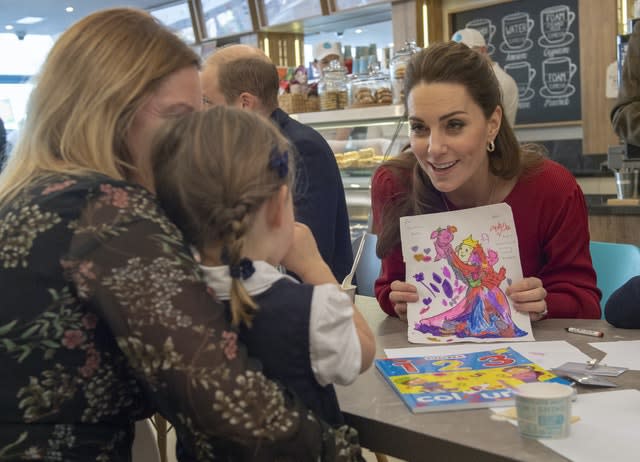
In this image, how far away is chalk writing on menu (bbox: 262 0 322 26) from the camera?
22.5ft

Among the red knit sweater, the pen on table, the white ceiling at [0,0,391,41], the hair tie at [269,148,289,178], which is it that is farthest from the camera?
the white ceiling at [0,0,391,41]

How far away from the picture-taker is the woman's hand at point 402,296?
1.86 meters

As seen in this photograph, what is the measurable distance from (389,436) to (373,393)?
0.15 m

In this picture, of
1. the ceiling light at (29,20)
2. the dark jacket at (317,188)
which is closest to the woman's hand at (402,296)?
the dark jacket at (317,188)

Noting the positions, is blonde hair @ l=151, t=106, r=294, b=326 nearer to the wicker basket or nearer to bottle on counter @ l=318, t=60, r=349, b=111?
bottle on counter @ l=318, t=60, r=349, b=111

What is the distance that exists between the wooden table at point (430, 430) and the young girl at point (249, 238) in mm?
134

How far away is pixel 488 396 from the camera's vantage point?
1.28 m

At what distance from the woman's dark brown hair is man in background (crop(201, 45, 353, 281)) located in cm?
41

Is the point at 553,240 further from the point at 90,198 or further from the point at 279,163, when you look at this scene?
the point at 90,198

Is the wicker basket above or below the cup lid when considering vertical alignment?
above

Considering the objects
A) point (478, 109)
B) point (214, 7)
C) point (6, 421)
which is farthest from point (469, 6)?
point (6, 421)

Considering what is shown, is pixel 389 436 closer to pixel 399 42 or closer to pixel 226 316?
pixel 226 316

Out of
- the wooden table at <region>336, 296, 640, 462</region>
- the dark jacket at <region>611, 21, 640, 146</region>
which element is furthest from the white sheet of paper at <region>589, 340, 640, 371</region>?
the dark jacket at <region>611, 21, 640, 146</region>

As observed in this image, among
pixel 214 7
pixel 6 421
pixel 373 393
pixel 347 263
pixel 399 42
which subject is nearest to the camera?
pixel 6 421
